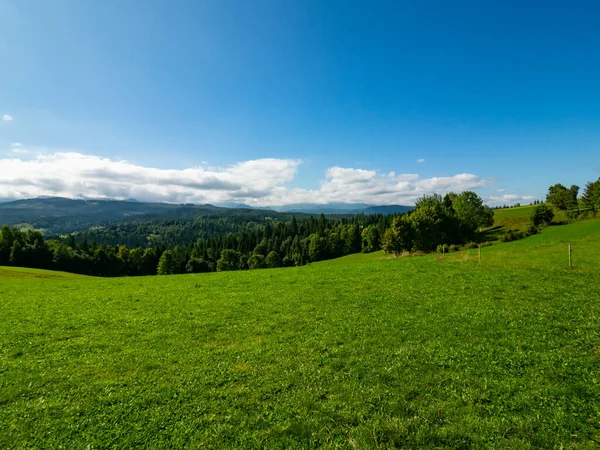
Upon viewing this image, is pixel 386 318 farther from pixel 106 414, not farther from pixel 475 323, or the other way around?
pixel 106 414

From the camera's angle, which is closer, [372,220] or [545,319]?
[545,319]

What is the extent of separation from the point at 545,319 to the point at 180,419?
56.5 feet

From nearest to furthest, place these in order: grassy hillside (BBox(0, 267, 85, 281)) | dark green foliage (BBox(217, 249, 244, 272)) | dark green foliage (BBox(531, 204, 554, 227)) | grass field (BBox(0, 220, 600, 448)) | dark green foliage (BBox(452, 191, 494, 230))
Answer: grass field (BBox(0, 220, 600, 448)), grassy hillside (BBox(0, 267, 85, 281)), dark green foliage (BBox(531, 204, 554, 227)), dark green foliage (BBox(452, 191, 494, 230)), dark green foliage (BBox(217, 249, 244, 272))

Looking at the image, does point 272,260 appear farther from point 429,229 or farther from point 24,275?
point 24,275

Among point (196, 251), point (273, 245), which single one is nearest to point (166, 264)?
point (196, 251)

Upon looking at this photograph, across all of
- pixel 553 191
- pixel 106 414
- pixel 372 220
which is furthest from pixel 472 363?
pixel 372 220

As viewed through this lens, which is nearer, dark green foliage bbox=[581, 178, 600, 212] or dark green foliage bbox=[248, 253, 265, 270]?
dark green foliage bbox=[581, 178, 600, 212]

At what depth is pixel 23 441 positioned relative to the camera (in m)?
7.34

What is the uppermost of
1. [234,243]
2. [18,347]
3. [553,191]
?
[553,191]

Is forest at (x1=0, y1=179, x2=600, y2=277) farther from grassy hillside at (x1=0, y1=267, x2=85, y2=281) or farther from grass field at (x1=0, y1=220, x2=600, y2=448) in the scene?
grassy hillside at (x1=0, y1=267, x2=85, y2=281)

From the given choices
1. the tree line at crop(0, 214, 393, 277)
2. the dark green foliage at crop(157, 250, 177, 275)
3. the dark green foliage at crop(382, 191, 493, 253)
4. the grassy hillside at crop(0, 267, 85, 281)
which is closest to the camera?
the grassy hillside at crop(0, 267, 85, 281)

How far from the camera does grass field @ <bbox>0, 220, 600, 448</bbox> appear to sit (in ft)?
24.2

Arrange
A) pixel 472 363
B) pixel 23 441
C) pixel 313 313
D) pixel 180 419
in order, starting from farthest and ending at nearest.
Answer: pixel 313 313
pixel 472 363
pixel 180 419
pixel 23 441

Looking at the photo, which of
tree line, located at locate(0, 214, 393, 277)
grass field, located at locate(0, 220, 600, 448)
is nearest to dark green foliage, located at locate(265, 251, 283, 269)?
tree line, located at locate(0, 214, 393, 277)
